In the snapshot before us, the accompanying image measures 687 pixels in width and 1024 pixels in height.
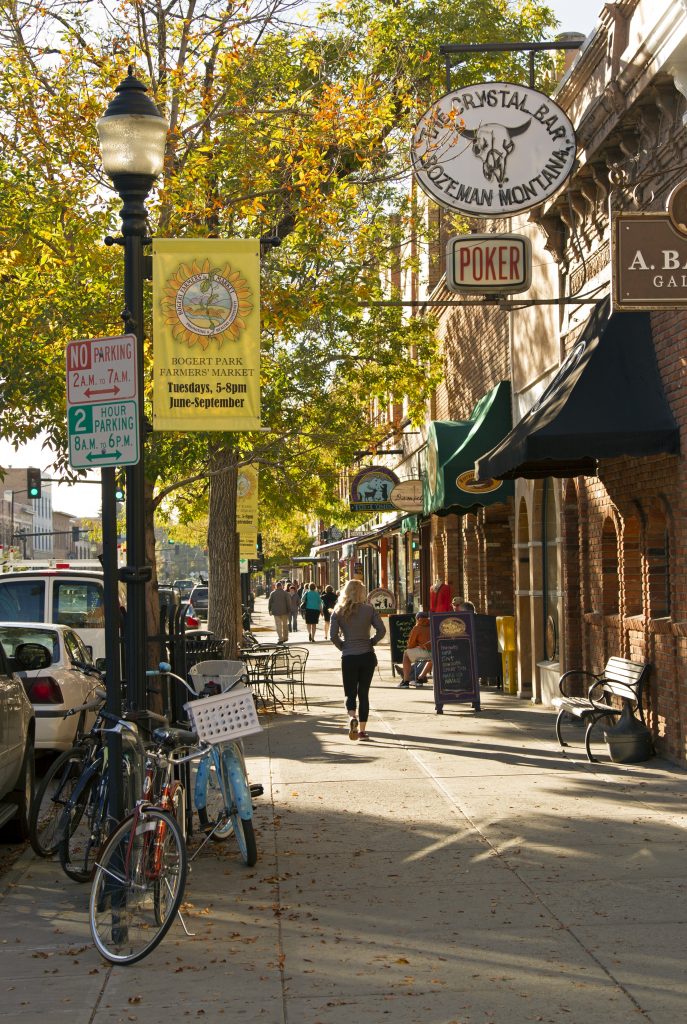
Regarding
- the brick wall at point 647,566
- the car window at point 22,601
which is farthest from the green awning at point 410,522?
the brick wall at point 647,566

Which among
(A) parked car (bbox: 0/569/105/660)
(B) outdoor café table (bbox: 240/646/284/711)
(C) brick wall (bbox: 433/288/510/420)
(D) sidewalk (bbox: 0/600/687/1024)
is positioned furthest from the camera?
(C) brick wall (bbox: 433/288/510/420)

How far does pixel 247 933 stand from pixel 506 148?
366 inches

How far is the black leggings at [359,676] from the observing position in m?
14.4

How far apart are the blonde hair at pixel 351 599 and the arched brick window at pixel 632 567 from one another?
2.84 m

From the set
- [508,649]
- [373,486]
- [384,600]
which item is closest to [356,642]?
[508,649]

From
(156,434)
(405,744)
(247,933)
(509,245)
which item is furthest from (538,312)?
(247,933)

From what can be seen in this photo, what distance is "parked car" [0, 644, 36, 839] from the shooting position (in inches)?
345

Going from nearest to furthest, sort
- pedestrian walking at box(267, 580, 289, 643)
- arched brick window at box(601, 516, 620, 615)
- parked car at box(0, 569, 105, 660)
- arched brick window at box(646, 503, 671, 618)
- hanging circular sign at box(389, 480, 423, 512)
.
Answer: arched brick window at box(646, 503, 671, 618), arched brick window at box(601, 516, 620, 615), parked car at box(0, 569, 105, 660), hanging circular sign at box(389, 480, 423, 512), pedestrian walking at box(267, 580, 289, 643)

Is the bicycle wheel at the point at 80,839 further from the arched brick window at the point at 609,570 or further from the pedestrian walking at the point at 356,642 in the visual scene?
the arched brick window at the point at 609,570

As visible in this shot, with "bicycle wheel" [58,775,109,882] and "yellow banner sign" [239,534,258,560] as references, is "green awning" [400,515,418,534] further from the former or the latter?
"bicycle wheel" [58,775,109,882]

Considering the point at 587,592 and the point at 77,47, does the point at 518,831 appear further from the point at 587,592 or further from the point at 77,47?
the point at 77,47

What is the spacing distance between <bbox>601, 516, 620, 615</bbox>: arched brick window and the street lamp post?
760 centimetres

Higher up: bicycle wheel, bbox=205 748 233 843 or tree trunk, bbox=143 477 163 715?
tree trunk, bbox=143 477 163 715

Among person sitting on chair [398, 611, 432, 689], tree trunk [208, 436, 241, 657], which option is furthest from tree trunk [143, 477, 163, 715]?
person sitting on chair [398, 611, 432, 689]
